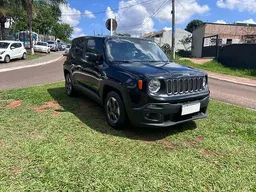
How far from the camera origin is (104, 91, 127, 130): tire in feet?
13.2

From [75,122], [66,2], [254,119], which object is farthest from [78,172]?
[66,2]

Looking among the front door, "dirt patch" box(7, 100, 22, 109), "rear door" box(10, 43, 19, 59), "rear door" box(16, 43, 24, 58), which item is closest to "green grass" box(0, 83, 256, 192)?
"dirt patch" box(7, 100, 22, 109)

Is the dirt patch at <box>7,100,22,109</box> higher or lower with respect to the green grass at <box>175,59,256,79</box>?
lower

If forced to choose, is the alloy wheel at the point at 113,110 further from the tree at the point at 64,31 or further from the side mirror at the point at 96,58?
the tree at the point at 64,31

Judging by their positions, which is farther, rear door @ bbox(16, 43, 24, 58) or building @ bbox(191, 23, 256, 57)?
building @ bbox(191, 23, 256, 57)

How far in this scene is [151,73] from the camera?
369 cm

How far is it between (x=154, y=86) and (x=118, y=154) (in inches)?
46.8

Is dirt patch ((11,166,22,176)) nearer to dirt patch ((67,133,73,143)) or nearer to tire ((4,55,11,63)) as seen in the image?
dirt patch ((67,133,73,143))

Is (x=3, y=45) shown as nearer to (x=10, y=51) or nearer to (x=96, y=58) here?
(x=10, y=51)

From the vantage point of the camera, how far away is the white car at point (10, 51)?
54.2 ft

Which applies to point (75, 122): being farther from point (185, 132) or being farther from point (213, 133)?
point (213, 133)

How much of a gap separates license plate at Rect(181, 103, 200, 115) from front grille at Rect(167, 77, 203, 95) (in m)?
0.24

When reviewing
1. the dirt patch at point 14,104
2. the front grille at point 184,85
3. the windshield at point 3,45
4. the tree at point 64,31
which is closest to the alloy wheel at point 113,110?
the front grille at point 184,85

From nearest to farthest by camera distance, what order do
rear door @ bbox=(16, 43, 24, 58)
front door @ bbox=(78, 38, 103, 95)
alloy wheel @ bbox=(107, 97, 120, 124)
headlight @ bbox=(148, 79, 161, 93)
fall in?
headlight @ bbox=(148, 79, 161, 93) < alloy wheel @ bbox=(107, 97, 120, 124) < front door @ bbox=(78, 38, 103, 95) < rear door @ bbox=(16, 43, 24, 58)
